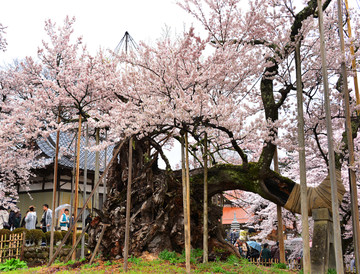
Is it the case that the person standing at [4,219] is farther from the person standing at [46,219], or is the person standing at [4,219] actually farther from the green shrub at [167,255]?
the green shrub at [167,255]

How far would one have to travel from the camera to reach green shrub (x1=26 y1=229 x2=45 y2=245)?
12.9 metres

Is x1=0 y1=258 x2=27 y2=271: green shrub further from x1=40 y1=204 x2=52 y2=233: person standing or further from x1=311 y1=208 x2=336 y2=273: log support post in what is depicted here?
x1=311 y1=208 x2=336 y2=273: log support post

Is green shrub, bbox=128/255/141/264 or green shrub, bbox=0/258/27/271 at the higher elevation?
green shrub, bbox=128/255/141/264

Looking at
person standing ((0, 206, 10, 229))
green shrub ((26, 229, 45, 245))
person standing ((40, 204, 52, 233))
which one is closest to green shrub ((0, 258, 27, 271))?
green shrub ((26, 229, 45, 245))

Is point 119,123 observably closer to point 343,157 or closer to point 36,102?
point 36,102

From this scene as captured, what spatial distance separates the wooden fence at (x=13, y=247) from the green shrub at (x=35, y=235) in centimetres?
130

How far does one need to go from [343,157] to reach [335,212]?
3607 millimetres

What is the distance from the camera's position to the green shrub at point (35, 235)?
12875mm

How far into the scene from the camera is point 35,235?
13.0 meters

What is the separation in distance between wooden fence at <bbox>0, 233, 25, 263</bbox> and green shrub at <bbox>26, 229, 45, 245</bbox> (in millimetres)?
1300

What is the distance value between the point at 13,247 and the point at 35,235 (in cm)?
191

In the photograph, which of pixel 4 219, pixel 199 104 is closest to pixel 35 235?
pixel 4 219

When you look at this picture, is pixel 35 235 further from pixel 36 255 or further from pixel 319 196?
pixel 319 196

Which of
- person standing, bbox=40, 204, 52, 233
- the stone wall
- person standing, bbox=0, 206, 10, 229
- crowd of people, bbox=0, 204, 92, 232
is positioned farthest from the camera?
person standing, bbox=0, 206, 10, 229
